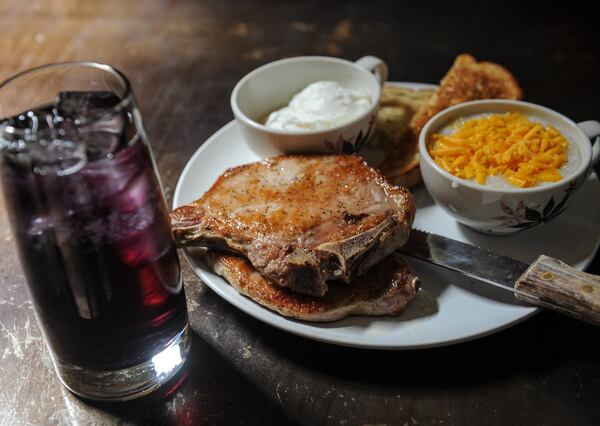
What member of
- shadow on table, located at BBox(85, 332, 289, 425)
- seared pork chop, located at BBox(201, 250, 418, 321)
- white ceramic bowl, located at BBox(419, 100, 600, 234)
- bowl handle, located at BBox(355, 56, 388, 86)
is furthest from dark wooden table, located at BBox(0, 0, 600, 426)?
bowl handle, located at BBox(355, 56, 388, 86)

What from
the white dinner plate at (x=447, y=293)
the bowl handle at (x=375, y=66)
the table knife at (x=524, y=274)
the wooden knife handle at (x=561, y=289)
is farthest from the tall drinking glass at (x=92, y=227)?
the bowl handle at (x=375, y=66)

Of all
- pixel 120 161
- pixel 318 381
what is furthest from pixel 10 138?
pixel 318 381

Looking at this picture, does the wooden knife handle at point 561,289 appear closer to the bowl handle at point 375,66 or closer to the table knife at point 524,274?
the table knife at point 524,274

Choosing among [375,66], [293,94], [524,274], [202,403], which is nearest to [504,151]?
[524,274]

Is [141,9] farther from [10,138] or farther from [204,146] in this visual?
[10,138]

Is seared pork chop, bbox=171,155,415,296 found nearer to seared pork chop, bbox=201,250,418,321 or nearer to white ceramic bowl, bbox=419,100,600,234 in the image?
seared pork chop, bbox=201,250,418,321

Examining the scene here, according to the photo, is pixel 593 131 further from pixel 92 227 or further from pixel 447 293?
pixel 92 227
